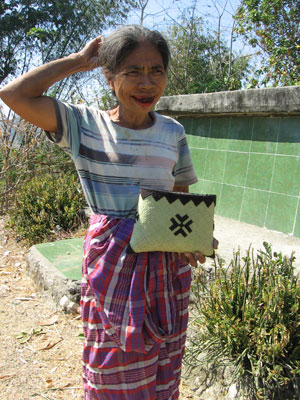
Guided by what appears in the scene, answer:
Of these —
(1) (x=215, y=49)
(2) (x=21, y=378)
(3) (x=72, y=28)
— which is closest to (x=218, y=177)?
(2) (x=21, y=378)

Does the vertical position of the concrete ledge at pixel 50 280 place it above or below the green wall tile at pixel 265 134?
below

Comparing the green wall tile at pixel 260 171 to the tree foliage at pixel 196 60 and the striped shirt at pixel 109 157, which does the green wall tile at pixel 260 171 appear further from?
the tree foliage at pixel 196 60

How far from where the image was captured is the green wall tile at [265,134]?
3668mm

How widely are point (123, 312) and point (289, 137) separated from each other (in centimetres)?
269

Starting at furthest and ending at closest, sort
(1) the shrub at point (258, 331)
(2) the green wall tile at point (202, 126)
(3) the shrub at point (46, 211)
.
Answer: (3) the shrub at point (46, 211) → (2) the green wall tile at point (202, 126) → (1) the shrub at point (258, 331)

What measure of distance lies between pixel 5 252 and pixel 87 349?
3.95 metres

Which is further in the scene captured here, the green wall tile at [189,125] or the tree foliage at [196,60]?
the tree foliage at [196,60]

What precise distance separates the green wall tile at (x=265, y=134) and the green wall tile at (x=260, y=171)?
67mm

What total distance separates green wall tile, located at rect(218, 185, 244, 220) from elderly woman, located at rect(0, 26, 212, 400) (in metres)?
2.58

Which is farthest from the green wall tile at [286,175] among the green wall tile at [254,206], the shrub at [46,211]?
the shrub at [46,211]

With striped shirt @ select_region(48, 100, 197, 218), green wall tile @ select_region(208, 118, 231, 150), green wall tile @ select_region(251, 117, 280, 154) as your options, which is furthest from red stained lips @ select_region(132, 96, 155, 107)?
green wall tile @ select_region(208, 118, 231, 150)

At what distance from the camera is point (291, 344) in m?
2.09

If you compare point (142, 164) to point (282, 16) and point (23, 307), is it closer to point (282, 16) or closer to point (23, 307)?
point (23, 307)

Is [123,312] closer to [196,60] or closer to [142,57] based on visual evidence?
[142,57]
